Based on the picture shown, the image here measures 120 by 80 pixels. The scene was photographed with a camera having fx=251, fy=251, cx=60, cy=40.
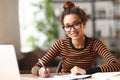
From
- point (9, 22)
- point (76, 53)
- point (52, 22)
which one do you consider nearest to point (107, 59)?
point (76, 53)

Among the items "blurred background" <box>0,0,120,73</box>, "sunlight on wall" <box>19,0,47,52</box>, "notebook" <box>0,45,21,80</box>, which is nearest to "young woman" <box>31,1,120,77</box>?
"notebook" <box>0,45,21,80</box>

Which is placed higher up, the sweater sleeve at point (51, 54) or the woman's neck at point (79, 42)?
the woman's neck at point (79, 42)

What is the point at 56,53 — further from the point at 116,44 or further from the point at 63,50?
the point at 116,44

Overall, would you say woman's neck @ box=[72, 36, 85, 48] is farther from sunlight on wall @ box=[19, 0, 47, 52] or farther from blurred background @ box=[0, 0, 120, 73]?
sunlight on wall @ box=[19, 0, 47, 52]

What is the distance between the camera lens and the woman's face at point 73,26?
1.98m

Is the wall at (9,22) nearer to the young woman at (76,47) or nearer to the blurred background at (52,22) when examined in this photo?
the blurred background at (52,22)

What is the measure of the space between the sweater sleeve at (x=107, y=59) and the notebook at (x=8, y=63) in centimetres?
88

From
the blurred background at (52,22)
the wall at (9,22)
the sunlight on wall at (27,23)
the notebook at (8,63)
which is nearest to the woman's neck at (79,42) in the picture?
the notebook at (8,63)

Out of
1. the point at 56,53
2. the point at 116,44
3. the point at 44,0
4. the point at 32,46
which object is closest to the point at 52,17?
the point at 44,0

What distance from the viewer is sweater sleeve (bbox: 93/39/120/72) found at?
74.5 inches

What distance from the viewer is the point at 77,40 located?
2.11m

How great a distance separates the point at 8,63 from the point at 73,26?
2.96 feet

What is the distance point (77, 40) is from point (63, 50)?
0.52 feet

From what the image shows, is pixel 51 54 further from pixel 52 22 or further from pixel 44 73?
pixel 52 22
